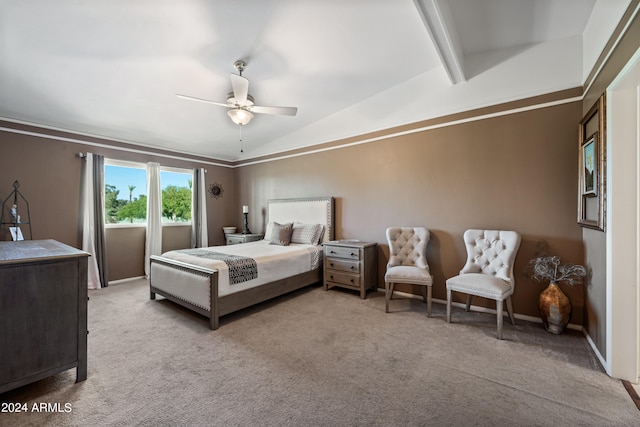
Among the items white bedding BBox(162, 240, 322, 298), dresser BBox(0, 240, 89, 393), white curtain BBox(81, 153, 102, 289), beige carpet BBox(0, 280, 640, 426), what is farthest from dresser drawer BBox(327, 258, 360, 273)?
white curtain BBox(81, 153, 102, 289)

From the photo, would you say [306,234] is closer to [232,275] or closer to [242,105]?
[232,275]

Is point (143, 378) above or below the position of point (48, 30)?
below

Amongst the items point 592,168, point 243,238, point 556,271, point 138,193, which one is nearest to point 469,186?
point 592,168

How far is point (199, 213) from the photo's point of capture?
19.0 feet

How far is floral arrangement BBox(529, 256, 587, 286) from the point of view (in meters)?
2.60

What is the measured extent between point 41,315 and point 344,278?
3.18 meters

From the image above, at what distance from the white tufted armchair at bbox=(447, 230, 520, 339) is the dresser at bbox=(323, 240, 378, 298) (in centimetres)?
122

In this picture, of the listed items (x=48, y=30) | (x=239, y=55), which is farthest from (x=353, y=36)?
(x=48, y=30)

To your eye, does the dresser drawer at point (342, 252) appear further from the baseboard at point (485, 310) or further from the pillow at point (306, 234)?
the baseboard at point (485, 310)

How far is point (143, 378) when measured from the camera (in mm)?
1958

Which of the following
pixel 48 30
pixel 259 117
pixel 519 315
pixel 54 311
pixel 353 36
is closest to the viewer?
pixel 54 311

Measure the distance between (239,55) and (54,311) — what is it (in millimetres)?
2791

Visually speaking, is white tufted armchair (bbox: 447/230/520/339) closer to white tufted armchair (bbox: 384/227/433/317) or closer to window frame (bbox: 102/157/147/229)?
white tufted armchair (bbox: 384/227/433/317)

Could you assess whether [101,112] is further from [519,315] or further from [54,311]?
[519,315]
